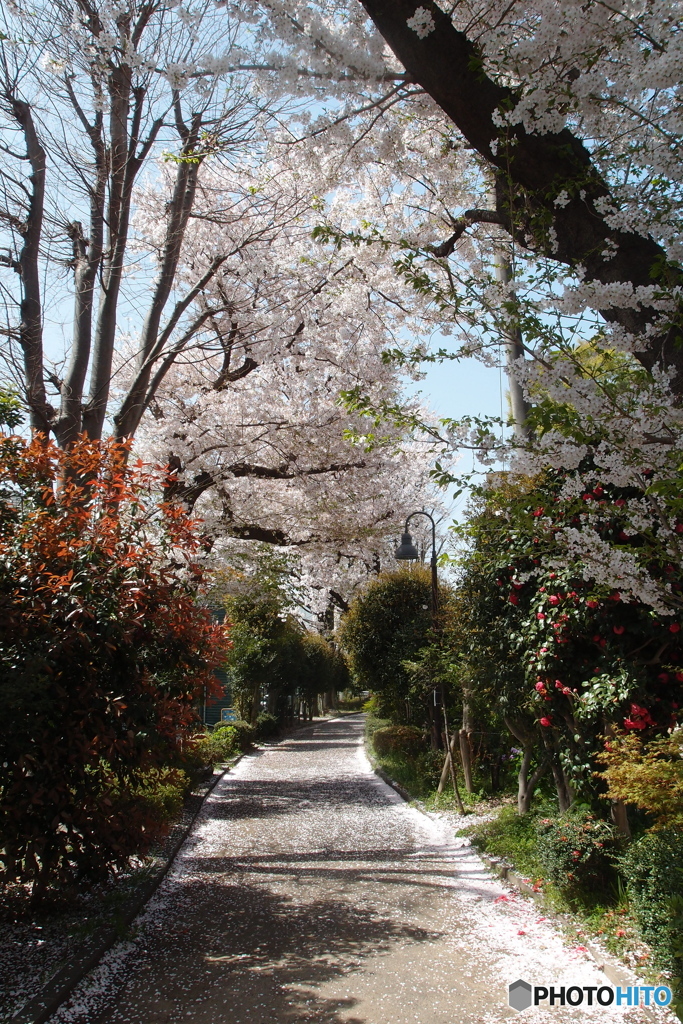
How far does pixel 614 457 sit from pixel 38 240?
5679mm

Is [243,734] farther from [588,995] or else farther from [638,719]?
[588,995]

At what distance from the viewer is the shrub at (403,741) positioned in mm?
13505

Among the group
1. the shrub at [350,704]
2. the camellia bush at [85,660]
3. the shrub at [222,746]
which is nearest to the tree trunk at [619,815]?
the camellia bush at [85,660]

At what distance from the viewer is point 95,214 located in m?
6.98

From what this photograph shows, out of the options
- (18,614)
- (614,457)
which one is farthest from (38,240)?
(614,457)

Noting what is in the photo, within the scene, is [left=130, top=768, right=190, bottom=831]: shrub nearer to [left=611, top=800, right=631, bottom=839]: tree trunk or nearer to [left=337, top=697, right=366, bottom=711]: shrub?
[left=611, top=800, right=631, bottom=839]: tree trunk

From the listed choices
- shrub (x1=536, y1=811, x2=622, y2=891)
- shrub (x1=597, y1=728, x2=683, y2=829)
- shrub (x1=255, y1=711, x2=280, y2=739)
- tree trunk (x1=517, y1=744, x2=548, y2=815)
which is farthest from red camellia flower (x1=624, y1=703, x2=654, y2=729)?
shrub (x1=255, y1=711, x2=280, y2=739)

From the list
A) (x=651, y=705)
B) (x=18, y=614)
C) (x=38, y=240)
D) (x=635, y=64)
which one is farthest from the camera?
(x=38, y=240)

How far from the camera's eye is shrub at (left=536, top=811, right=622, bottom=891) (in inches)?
198

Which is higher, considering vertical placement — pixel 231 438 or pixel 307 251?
pixel 307 251

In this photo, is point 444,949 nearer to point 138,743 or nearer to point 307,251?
point 138,743

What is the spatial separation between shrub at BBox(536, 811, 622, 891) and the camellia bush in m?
2.77

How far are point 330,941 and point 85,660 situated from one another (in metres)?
2.52

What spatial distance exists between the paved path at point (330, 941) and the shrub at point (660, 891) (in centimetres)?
41
